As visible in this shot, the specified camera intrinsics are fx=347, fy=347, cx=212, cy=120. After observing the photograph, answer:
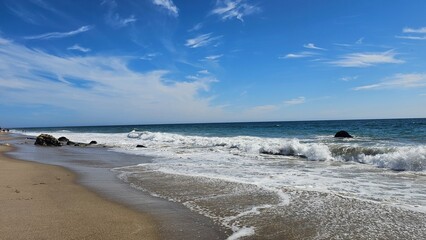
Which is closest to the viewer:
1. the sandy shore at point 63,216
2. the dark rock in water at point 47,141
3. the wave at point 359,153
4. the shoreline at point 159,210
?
the sandy shore at point 63,216

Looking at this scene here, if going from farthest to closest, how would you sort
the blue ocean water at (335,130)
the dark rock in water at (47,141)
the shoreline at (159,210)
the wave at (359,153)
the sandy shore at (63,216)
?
the blue ocean water at (335,130), the dark rock in water at (47,141), the wave at (359,153), the shoreline at (159,210), the sandy shore at (63,216)

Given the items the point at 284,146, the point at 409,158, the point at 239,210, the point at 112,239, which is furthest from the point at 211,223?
the point at 284,146

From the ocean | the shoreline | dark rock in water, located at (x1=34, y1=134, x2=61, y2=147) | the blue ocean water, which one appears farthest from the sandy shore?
the blue ocean water

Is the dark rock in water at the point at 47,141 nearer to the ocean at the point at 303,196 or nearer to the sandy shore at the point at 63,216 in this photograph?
the ocean at the point at 303,196

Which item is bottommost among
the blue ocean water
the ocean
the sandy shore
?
the ocean

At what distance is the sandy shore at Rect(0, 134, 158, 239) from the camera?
5105 millimetres

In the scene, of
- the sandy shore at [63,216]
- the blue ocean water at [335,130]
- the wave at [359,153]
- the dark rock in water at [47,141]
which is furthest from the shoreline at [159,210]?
the blue ocean water at [335,130]

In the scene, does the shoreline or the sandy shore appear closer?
the sandy shore

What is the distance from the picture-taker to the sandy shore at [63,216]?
5.11 meters

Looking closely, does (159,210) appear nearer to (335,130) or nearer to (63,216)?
(63,216)

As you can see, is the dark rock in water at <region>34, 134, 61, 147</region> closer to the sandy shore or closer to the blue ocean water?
the sandy shore

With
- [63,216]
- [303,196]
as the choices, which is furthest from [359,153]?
[63,216]

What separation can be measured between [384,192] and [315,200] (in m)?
2.04

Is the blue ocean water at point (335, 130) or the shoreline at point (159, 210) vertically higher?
the blue ocean water at point (335, 130)
